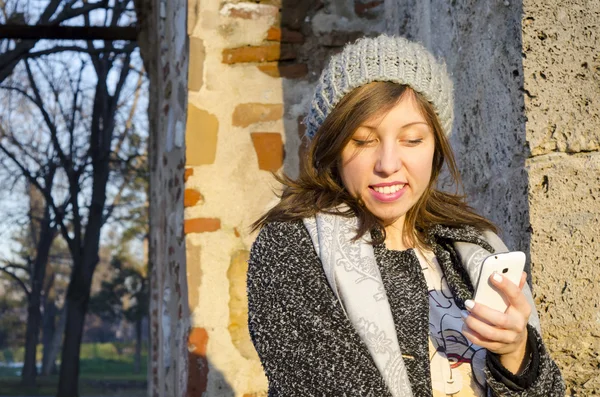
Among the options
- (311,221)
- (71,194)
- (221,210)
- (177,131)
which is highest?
(71,194)

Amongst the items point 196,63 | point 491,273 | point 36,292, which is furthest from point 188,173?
point 36,292

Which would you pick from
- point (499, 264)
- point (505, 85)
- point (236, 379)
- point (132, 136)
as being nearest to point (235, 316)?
point (236, 379)

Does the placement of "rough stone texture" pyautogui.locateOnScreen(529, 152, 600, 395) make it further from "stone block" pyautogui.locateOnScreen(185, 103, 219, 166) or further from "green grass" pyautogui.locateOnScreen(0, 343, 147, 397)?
"green grass" pyautogui.locateOnScreen(0, 343, 147, 397)

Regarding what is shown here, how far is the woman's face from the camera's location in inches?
58.7

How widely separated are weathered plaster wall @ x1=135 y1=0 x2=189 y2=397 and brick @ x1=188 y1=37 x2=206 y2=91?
0.30 ft

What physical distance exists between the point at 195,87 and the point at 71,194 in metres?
10.3

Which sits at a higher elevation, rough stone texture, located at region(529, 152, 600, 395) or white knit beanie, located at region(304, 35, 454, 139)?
white knit beanie, located at region(304, 35, 454, 139)

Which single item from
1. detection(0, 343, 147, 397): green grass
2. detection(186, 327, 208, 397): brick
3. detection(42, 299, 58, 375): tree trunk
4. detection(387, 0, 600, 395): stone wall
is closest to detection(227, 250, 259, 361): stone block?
detection(186, 327, 208, 397): brick

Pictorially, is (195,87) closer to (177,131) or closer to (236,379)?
(177,131)

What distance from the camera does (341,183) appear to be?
158 centimetres

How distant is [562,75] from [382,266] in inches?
24.7

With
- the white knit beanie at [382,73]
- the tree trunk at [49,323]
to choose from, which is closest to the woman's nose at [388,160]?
the white knit beanie at [382,73]

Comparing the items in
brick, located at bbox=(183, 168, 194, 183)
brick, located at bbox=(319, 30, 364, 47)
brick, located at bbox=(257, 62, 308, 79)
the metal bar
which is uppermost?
the metal bar

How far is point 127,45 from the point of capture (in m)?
12.7
